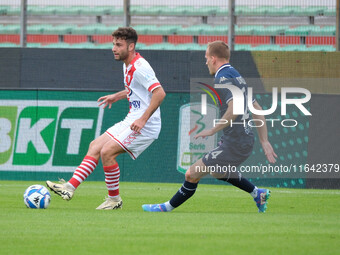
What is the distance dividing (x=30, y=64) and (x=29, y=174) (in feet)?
10.9

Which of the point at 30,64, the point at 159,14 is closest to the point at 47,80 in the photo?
the point at 30,64

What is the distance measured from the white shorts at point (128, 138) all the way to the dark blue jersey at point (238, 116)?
40.9 inches

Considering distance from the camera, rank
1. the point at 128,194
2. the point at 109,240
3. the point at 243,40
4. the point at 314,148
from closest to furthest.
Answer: the point at 109,240 < the point at 128,194 < the point at 314,148 < the point at 243,40

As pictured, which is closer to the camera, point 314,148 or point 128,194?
point 128,194

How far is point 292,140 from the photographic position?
14273 millimetres

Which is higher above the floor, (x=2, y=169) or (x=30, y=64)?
(x=30, y=64)

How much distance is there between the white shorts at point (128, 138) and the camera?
8.84 m

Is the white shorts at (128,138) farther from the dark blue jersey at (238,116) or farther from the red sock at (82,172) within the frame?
the dark blue jersey at (238,116)

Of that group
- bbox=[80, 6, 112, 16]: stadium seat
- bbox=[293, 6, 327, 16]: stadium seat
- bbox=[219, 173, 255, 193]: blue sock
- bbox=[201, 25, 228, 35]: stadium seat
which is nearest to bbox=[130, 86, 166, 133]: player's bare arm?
bbox=[219, 173, 255, 193]: blue sock

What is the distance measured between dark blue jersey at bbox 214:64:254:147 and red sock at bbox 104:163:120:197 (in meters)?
1.34

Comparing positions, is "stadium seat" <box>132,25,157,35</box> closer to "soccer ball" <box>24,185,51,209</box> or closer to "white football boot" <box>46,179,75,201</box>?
"soccer ball" <box>24,185,51,209</box>

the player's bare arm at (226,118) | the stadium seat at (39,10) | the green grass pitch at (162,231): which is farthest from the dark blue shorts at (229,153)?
the stadium seat at (39,10)

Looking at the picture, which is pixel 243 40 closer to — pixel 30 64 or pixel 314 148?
pixel 314 148

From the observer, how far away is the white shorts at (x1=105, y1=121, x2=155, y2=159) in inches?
348
